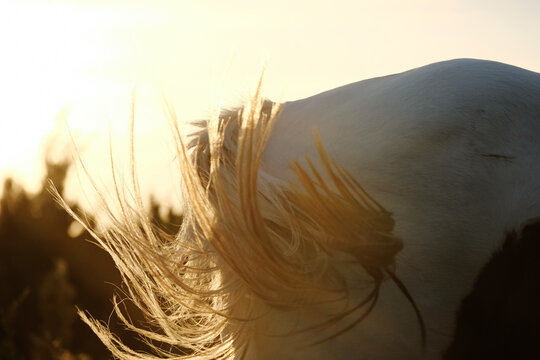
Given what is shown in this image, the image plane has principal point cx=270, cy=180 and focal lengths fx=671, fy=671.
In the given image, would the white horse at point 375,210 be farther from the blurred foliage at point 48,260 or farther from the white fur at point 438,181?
the blurred foliage at point 48,260

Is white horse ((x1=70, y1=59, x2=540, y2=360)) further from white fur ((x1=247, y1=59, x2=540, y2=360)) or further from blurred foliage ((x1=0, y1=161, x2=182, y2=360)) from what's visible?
blurred foliage ((x1=0, y1=161, x2=182, y2=360))

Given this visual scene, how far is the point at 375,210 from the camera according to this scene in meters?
1.31

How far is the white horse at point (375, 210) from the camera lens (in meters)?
1.26

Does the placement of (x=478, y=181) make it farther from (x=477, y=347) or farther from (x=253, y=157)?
(x=253, y=157)

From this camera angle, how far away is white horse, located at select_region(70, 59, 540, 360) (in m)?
1.26

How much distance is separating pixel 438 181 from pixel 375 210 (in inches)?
5.2

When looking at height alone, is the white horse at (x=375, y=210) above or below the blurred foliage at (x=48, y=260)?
above

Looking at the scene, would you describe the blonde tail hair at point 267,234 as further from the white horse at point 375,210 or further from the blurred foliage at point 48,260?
the blurred foliage at point 48,260

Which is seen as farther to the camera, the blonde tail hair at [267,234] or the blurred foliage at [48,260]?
the blurred foliage at [48,260]

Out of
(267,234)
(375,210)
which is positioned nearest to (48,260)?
(267,234)

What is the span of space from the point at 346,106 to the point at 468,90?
0.27 m

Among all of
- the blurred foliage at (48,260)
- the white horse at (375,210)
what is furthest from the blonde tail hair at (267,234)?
the blurred foliage at (48,260)

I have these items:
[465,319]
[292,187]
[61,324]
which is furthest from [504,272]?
[61,324]

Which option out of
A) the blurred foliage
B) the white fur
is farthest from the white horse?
the blurred foliage
